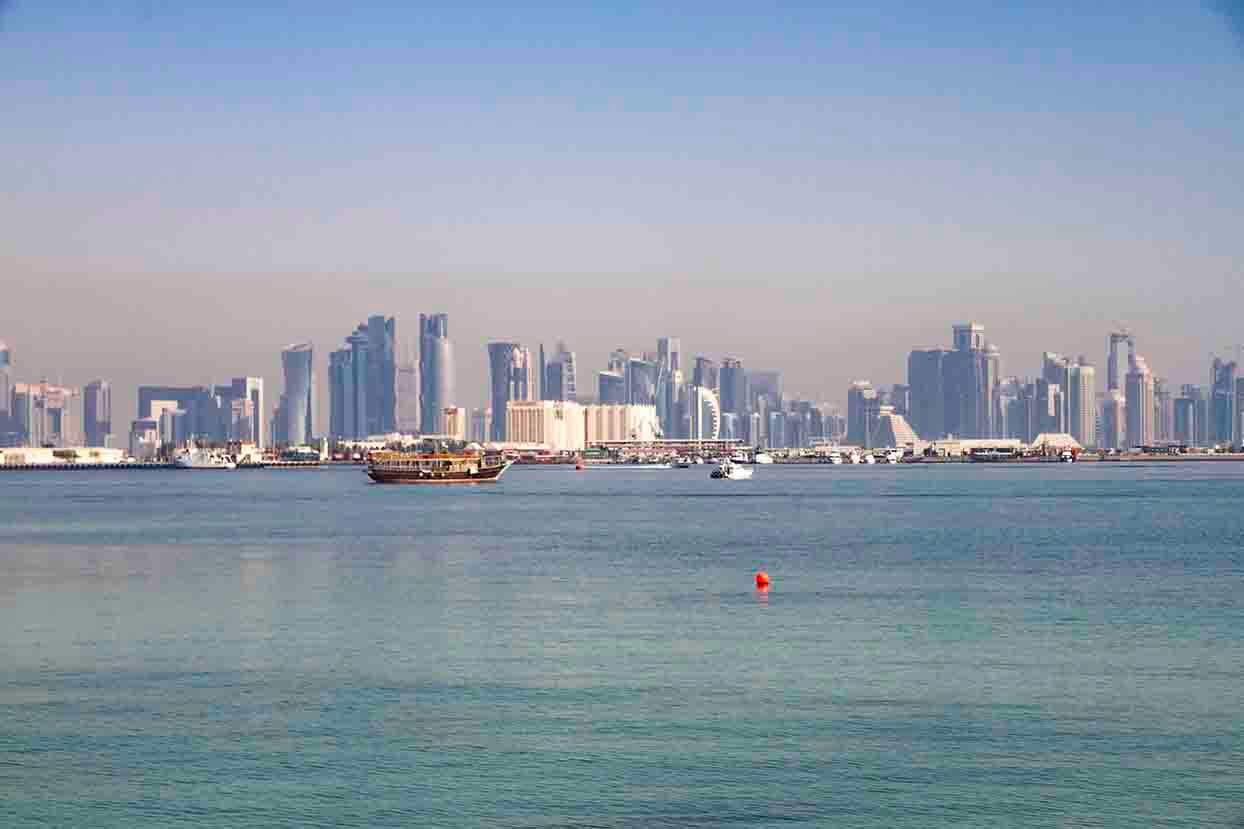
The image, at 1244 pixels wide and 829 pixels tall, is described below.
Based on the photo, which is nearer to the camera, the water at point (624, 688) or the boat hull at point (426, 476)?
the water at point (624, 688)

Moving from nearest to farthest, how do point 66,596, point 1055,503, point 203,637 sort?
point 203,637
point 66,596
point 1055,503

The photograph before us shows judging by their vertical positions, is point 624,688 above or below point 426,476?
above

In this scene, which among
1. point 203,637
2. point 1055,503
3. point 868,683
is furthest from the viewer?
point 1055,503

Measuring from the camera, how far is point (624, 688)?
30734 mm

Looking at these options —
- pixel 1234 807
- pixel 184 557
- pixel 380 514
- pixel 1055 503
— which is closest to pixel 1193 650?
pixel 1234 807

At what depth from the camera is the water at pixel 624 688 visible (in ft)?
74.0

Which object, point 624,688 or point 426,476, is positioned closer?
point 624,688

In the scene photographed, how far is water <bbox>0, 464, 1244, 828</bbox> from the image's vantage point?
74.0 feet

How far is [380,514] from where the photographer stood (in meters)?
107

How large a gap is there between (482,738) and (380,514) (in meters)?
82.1

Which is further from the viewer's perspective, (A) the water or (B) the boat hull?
(B) the boat hull

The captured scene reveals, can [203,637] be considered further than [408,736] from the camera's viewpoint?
Yes

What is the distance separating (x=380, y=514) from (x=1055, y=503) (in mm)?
49386

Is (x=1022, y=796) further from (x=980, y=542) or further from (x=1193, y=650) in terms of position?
(x=980, y=542)
